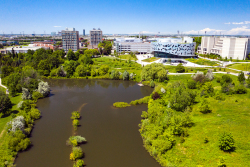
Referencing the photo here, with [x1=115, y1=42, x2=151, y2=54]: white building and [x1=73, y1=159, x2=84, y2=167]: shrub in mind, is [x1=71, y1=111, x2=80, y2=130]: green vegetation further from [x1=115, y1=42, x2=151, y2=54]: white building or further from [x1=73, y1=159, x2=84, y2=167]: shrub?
[x1=115, y1=42, x2=151, y2=54]: white building

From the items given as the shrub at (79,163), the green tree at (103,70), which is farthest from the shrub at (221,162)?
the green tree at (103,70)

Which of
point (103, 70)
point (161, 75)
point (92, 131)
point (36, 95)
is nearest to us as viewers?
point (92, 131)

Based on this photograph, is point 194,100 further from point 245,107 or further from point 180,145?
point 180,145

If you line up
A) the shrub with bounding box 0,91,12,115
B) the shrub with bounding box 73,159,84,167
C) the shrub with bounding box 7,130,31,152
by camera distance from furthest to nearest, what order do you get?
the shrub with bounding box 0,91,12,115
the shrub with bounding box 7,130,31,152
the shrub with bounding box 73,159,84,167

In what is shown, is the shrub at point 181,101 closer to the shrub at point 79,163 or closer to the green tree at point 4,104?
the shrub at point 79,163

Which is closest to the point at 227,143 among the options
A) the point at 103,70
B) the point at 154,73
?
the point at 154,73

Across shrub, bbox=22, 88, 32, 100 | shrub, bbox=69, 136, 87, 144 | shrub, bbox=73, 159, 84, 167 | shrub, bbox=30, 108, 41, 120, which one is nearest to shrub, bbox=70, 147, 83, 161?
shrub, bbox=73, 159, 84, 167

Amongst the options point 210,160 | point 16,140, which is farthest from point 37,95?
point 210,160

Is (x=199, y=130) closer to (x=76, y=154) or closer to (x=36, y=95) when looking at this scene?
(x=76, y=154)
